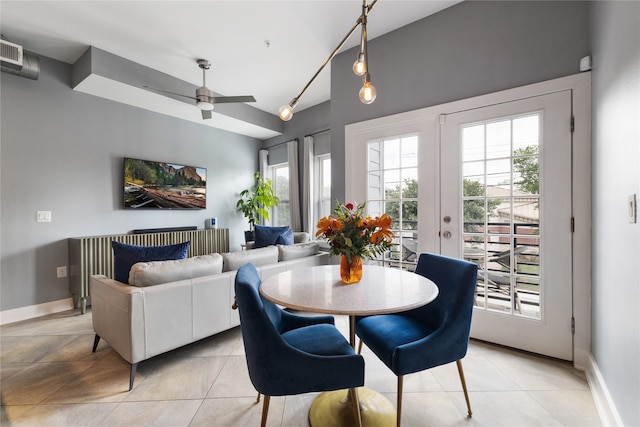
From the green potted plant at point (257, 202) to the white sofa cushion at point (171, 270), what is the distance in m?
2.88

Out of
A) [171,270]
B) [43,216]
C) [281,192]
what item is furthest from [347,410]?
[281,192]

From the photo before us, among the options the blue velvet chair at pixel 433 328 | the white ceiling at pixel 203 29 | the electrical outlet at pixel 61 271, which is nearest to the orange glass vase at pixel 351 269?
the blue velvet chair at pixel 433 328

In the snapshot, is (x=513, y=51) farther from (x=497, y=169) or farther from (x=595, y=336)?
(x=595, y=336)

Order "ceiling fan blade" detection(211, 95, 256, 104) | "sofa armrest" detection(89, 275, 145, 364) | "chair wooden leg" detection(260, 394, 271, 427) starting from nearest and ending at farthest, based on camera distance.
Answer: "chair wooden leg" detection(260, 394, 271, 427)
"sofa armrest" detection(89, 275, 145, 364)
"ceiling fan blade" detection(211, 95, 256, 104)

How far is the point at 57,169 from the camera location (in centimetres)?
324

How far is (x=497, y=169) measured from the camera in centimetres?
221

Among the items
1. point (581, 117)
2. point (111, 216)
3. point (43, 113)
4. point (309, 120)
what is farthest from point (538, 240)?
point (43, 113)

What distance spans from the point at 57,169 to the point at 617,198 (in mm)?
5030

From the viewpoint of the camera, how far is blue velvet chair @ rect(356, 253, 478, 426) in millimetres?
1308

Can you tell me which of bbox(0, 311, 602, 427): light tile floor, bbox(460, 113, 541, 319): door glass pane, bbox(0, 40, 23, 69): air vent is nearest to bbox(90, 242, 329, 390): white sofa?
bbox(0, 311, 602, 427): light tile floor

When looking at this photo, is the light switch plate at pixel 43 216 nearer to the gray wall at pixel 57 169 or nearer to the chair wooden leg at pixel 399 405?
the gray wall at pixel 57 169

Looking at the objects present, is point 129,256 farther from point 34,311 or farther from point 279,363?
point 34,311

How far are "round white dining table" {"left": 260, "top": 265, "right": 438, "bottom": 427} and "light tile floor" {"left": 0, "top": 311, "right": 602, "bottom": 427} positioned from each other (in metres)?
0.14

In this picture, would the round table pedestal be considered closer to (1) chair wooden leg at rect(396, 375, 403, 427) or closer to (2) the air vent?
(1) chair wooden leg at rect(396, 375, 403, 427)
